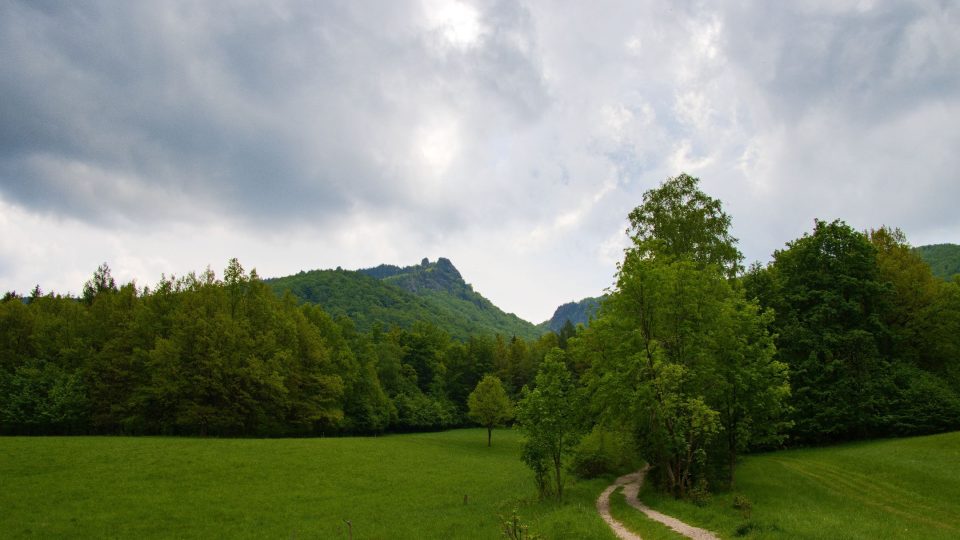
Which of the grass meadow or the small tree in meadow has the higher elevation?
the small tree in meadow

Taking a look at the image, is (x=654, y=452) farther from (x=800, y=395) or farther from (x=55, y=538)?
(x=55, y=538)

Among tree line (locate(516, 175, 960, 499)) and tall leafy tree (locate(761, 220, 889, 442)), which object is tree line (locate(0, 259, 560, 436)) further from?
tall leafy tree (locate(761, 220, 889, 442))

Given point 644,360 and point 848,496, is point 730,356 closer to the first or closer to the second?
point 644,360

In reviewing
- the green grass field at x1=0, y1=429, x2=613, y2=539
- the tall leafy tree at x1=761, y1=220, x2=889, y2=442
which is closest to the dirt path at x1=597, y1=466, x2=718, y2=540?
the green grass field at x1=0, y1=429, x2=613, y2=539

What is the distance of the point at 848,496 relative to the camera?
2433cm

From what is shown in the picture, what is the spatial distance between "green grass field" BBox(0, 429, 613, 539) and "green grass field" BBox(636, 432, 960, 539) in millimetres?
5478

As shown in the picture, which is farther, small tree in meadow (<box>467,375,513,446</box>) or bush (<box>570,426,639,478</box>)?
small tree in meadow (<box>467,375,513,446</box>)

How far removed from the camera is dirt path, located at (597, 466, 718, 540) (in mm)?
18578

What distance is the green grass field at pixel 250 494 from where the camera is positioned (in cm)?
2373

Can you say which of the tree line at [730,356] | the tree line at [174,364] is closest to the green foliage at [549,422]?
the tree line at [730,356]

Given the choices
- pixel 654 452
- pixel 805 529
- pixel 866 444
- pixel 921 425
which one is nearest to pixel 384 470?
pixel 654 452

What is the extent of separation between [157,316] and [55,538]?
4205 centimetres

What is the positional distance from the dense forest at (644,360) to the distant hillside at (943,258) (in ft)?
368

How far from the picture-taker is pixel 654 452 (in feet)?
97.9
